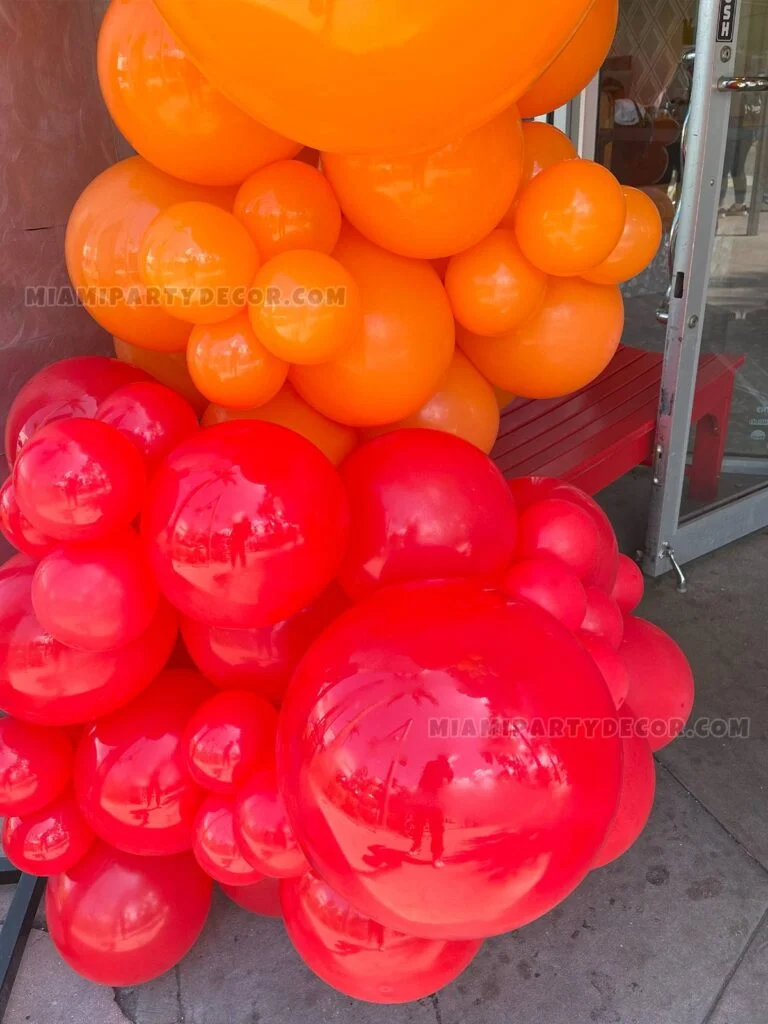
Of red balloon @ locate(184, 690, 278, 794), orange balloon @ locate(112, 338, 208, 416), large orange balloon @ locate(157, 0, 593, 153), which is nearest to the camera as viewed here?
large orange balloon @ locate(157, 0, 593, 153)

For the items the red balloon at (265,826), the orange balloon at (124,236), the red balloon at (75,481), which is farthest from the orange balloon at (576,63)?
the red balloon at (265,826)

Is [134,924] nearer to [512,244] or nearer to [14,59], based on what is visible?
[512,244]

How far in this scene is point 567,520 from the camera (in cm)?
126

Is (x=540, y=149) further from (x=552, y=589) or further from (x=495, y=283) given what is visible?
(x=552, y=589)

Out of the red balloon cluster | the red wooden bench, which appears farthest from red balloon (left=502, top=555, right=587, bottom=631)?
the red wooden bench

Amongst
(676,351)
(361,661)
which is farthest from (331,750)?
(676,351)

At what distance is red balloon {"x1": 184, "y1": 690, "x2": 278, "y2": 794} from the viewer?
110 centimetres

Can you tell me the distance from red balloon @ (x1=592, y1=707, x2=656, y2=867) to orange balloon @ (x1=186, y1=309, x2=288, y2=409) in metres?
0.75

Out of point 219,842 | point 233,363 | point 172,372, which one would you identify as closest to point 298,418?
point 233,363

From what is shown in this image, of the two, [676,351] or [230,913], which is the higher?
[676,351]

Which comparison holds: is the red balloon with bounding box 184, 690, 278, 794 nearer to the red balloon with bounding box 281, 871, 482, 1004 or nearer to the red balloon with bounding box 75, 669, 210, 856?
the red balloon with bounding box 75, 669, 210, 856

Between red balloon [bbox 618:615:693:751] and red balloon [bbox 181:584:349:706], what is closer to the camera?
red balloon [bbox 181:584:349:706]

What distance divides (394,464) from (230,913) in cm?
112

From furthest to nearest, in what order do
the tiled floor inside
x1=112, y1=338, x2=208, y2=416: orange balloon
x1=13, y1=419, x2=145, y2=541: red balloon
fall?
1. the tiled floor inside
2. x1=112, y1=338, x2=208, y2=416: orange balloon
3. x1=13, y1=419, x2=145, y2=541: red balloon
